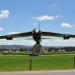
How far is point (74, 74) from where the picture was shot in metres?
23.3

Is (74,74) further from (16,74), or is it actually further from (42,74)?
(16,74)

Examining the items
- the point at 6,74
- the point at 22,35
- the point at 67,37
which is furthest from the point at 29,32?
the point at 6,74

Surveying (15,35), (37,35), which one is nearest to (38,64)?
(37,35)

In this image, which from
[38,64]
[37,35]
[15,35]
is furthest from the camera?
[15,35]

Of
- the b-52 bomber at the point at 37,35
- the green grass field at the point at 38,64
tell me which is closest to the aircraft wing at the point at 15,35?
the b-52 bomber at the point at 37,35

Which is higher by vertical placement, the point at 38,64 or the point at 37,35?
the point at 37,35

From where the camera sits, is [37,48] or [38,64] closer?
[38,64]

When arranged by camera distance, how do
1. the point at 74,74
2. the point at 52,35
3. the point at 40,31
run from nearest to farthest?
the point at 74,74 < the point at 40,31 < the point at 52,35

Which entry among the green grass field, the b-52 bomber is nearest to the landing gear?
the b-52 bomber

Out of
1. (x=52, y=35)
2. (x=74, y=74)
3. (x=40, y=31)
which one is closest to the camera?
(x=74, y=74)

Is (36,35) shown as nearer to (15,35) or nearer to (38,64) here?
(15,35)

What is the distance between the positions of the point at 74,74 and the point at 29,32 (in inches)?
2338

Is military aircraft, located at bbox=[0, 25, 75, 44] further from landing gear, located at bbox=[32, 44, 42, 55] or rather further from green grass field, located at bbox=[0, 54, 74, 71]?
green grass field, located at bbox=[0, 54, 74, 71]

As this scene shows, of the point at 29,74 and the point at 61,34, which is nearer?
the point at 29,74
